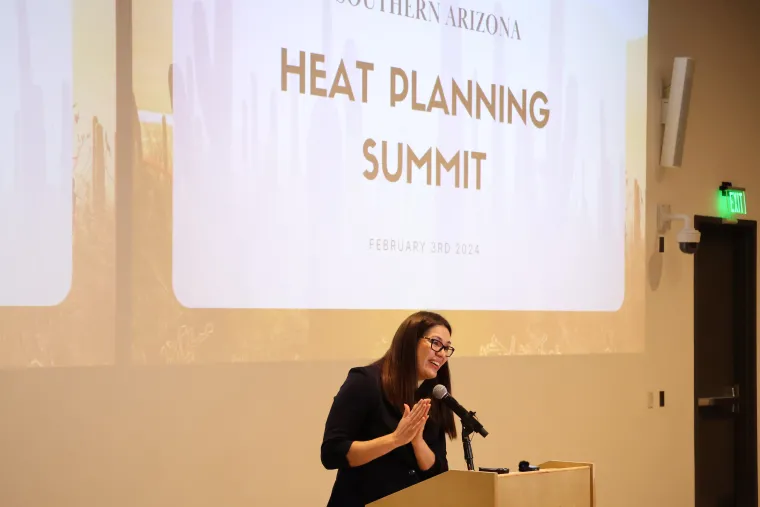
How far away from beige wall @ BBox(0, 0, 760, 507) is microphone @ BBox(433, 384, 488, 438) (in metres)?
1.45

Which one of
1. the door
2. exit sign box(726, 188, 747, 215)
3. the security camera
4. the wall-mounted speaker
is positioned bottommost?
the door

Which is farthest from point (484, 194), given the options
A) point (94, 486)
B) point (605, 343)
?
point (94, 486)

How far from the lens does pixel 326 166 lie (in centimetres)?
433

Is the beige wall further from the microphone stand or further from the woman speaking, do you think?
the microphone stand

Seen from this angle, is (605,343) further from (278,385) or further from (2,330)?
(2,330)

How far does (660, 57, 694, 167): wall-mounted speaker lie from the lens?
18.8ft

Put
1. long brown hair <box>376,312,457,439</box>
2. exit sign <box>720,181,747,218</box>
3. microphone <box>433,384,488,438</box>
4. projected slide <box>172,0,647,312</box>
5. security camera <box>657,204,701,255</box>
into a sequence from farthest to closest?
1. exit sign <box>720,181,747,218</box>
2. security camera <box>657,204,701,255</box>
3. projected slide <box>172,0,647,312</box>
4. long brown hair <box>376,312,457,439</box>
5. microphone <box>433,384,488,438</box>

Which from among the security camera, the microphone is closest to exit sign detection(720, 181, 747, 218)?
the security camera

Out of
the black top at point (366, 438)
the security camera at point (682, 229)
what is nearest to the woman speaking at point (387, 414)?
the black top at point (366, 438)

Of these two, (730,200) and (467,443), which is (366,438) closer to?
(467,443)

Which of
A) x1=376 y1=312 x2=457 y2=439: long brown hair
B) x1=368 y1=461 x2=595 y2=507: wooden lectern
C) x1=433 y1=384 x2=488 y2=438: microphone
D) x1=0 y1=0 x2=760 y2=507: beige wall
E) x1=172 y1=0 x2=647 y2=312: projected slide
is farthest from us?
x1=172 y1=0 x2=647 y2=312: projected slide

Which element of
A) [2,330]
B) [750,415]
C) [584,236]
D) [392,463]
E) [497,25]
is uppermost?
[497,25]

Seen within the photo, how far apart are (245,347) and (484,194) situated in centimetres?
151

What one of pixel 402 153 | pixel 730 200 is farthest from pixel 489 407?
pixel 730 200
